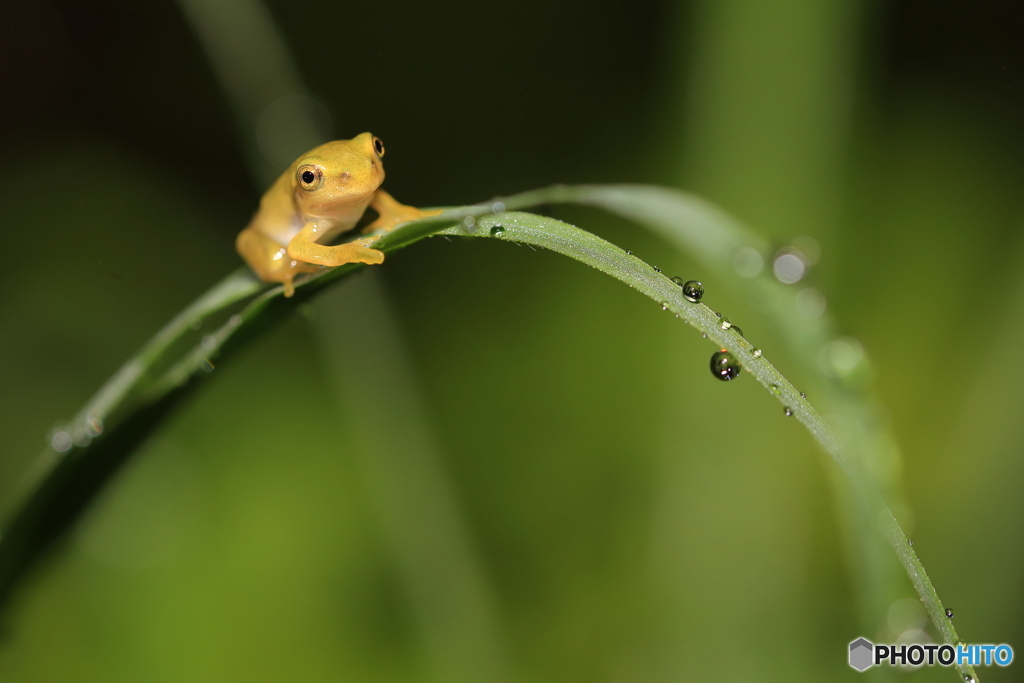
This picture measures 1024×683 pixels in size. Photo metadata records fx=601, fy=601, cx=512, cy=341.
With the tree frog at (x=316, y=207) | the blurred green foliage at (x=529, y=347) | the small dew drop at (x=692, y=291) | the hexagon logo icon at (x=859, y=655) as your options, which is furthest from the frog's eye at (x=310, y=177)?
the hexagon logo icon at (x=859, y=655)

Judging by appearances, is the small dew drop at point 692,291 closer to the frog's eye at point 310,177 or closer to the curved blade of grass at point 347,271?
the curved blade of grass at point 347,271

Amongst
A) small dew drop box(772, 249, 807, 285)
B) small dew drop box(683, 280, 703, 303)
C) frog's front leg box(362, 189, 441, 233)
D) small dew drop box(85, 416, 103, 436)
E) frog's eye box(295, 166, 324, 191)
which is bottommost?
small dew drop box(85, 416, 103, 436)

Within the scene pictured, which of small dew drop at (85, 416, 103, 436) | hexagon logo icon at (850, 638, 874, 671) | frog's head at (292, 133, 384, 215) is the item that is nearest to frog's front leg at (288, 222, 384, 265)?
frog's head at (292, 133, 384, 215)

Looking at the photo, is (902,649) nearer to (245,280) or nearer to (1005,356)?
(1005,356)

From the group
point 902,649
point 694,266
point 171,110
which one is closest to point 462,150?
point 694,266

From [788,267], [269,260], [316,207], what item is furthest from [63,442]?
[788,267]

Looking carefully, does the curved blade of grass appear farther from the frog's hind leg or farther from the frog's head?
the frog's head
